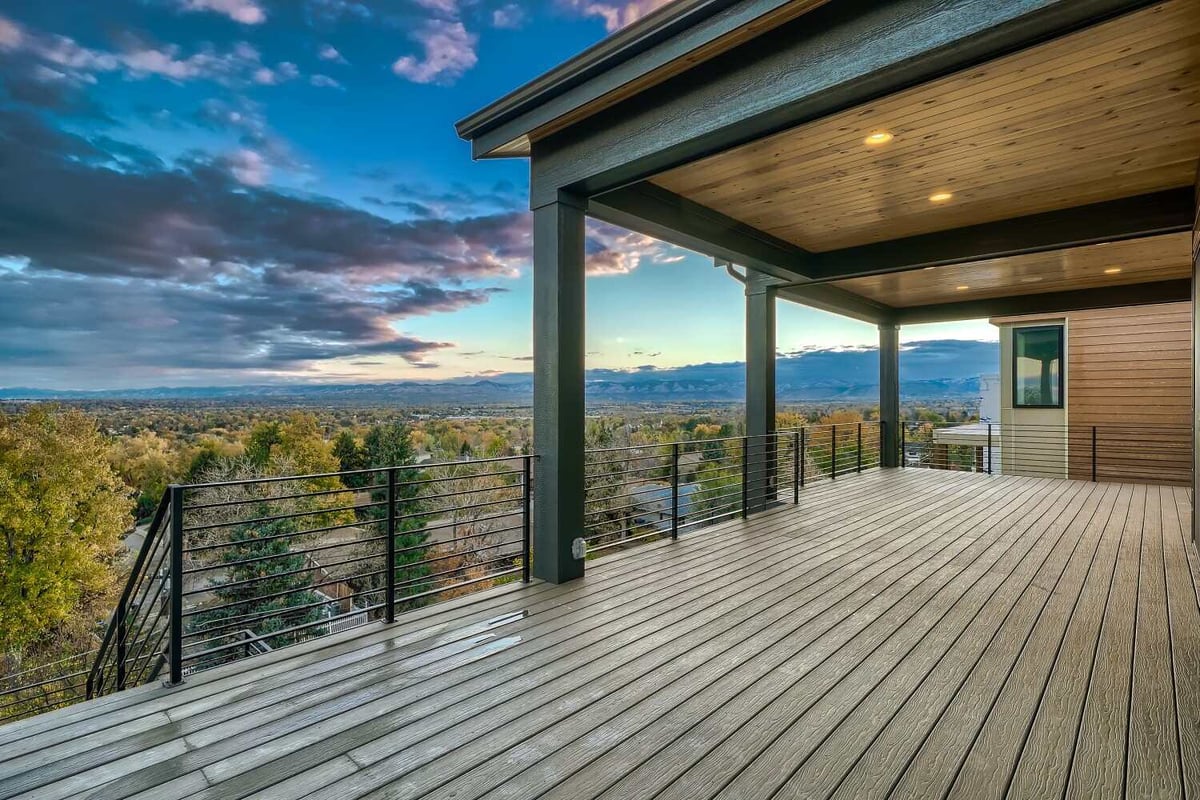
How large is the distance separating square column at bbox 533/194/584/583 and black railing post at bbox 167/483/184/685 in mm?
1720

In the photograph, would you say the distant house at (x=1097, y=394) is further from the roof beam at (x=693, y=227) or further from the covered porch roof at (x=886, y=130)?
the roof beam at (x=693, y=227)

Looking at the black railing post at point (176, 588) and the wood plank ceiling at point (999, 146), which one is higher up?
the wood plank ceiling at point (999, 146)

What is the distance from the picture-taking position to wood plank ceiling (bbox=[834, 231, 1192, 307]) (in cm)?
491

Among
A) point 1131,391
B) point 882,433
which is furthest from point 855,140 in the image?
point 1131,391

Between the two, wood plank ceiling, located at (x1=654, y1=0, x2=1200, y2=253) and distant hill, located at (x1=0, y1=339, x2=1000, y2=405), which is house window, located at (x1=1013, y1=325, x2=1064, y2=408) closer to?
distant hill, located at (x1=0, y1=339, x2=1000, y2=405)

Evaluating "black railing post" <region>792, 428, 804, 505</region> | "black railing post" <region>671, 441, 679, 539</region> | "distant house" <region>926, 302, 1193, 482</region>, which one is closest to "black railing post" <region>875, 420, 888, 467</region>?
"distant house" <region>926, 302, 1193, 482</region>

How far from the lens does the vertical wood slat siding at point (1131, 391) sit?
7098 mm

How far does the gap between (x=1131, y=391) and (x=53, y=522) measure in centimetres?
2229

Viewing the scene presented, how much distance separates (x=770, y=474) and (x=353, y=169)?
13626mm

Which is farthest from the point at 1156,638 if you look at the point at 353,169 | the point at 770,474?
the point at 353,169

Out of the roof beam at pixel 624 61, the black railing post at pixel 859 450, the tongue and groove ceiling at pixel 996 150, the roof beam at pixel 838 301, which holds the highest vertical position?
the roof beam at pixel 624 61

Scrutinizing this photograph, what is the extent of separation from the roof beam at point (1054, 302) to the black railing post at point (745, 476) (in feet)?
15.0

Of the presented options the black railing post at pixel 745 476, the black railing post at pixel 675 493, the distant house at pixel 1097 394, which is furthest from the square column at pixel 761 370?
the distant house at pixel 1097 394

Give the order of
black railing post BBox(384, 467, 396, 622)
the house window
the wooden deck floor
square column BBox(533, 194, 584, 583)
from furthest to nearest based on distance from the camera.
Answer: the house window < square column BBox(533, 194, 584, 583) < black railing post BBox(384, 467, 396, 622) < the wooden deck floor
